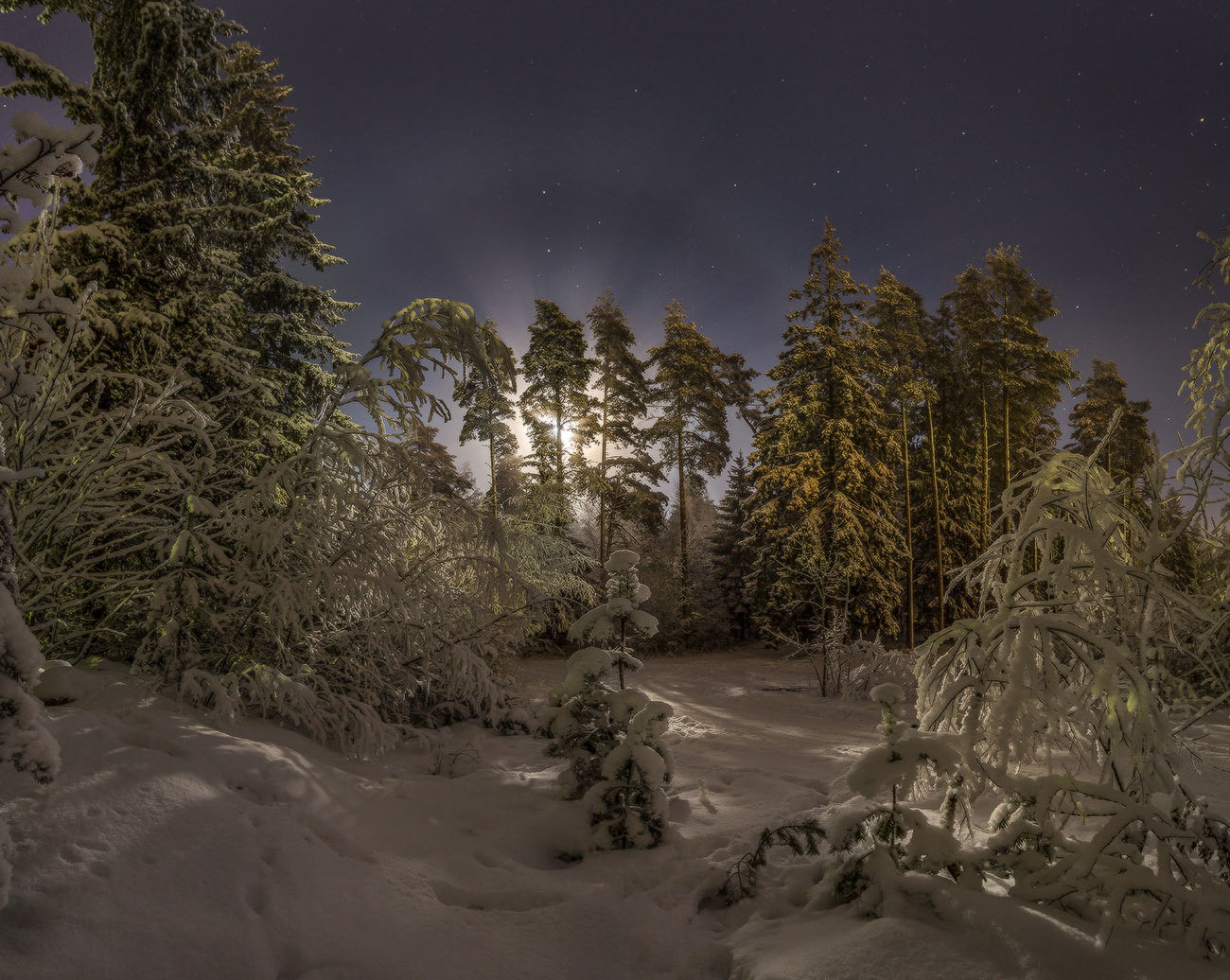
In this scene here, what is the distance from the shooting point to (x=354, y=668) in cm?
564

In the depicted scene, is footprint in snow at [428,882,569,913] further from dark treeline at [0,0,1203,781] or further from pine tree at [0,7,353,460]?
pine tree at [0,7,353,460]

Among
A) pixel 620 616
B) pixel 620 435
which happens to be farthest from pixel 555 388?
pixel 620 616

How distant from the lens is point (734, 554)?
25.8 metres

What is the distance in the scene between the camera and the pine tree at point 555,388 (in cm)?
2088

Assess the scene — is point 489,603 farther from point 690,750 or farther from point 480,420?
point 480,420

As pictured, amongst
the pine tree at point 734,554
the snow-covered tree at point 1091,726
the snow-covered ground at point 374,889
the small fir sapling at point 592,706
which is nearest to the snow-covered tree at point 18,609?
the snow-covered ground at point 374,889

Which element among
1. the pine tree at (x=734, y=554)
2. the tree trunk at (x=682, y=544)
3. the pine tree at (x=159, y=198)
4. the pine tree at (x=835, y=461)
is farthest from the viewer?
the pine tree at (x=734, y=554)

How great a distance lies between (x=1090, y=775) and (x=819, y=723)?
4454 mm

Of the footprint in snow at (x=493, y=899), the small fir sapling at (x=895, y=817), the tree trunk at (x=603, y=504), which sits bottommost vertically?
the footprint in snow at (x=493, y=899)

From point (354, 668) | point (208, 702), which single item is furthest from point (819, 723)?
point (208, 702)

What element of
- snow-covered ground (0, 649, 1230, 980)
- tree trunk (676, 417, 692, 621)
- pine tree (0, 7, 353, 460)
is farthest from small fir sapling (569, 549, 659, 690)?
tree trunk (676, 417, 692, 621)

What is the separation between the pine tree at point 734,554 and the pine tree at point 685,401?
8.90 feet

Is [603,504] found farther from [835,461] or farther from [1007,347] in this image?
[1007,347]

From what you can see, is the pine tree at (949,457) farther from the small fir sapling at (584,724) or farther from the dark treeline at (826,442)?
the small fir sapling at (584,724)
